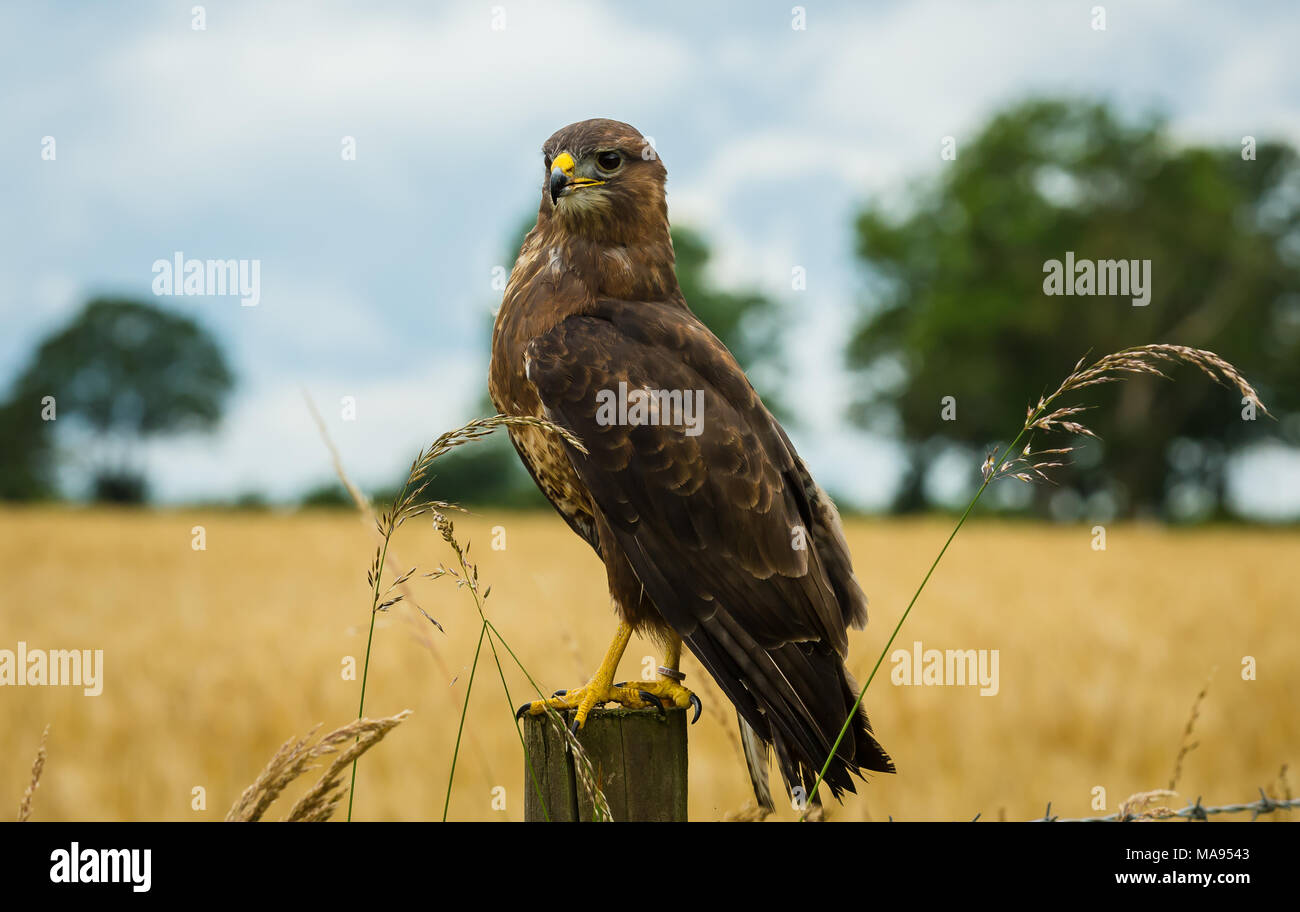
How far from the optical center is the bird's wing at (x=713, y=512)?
2.87 meters

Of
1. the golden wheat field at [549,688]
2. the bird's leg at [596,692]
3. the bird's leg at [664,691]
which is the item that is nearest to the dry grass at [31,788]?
the golden wheat field at [549,688]

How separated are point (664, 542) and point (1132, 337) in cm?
3928

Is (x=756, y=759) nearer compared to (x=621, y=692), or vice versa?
(x=621, y=692)

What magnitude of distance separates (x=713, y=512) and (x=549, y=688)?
2.32 ft

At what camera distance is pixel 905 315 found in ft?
144

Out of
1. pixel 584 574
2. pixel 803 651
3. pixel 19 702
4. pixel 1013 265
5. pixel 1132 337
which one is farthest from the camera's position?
pixel 1013 265

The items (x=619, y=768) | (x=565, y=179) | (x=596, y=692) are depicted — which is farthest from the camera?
(x=565, y=179)

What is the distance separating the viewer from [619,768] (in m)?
2.66

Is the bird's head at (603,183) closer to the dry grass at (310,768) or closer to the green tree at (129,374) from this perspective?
the dry grass at (310,768)

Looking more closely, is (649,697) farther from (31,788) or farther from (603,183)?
(603,183)

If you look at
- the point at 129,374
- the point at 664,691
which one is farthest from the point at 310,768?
the point at 129,374

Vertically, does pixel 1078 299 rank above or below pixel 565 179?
above

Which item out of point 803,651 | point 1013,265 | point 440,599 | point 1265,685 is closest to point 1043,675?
point 1265,685
